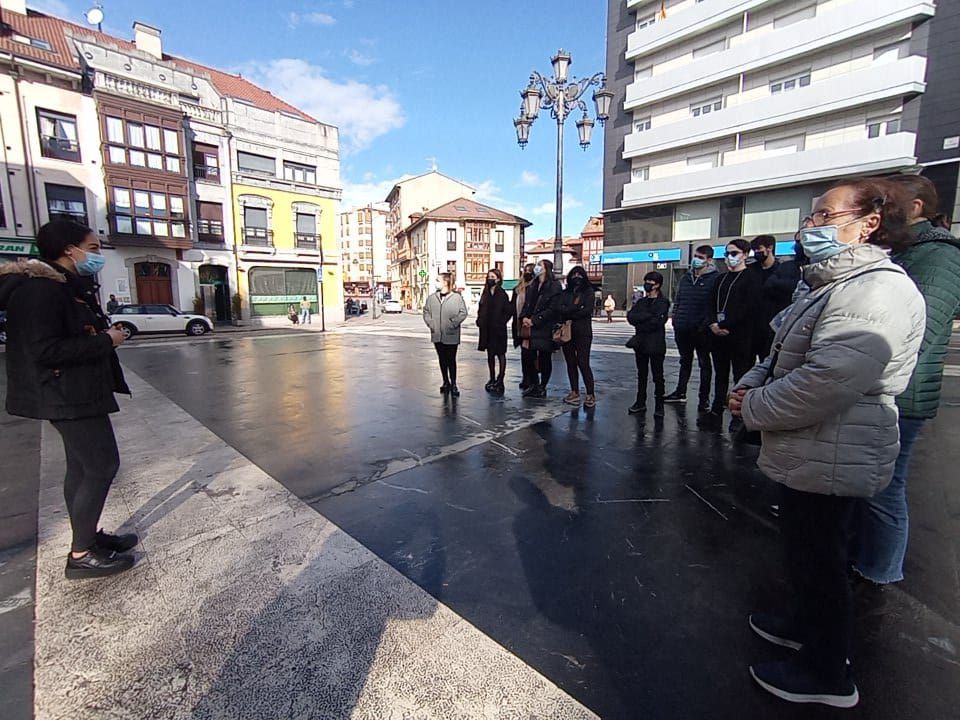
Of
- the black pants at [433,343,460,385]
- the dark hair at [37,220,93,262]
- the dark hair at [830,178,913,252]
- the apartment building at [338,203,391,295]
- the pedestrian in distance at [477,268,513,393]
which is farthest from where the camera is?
the apartment building at [338,203,391,295]

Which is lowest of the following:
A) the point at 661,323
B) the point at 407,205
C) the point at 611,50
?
the point at 661,323

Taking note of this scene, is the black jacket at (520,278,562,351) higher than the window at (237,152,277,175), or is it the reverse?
the window at (237,152,277,175)

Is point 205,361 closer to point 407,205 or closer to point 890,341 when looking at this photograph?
point 890,341

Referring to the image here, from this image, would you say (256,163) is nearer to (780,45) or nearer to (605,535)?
(780,45)

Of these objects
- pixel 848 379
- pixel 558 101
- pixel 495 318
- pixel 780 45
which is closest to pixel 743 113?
pixel 780 45

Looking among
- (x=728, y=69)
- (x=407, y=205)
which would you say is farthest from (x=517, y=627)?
(x=407, y=205)

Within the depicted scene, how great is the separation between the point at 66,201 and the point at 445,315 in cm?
2287

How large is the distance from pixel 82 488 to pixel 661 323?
527cm

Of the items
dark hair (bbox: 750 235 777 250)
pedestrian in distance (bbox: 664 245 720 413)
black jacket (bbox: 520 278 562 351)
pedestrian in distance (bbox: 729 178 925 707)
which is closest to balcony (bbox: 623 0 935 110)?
pedestrian in distance (bbox: 664 245 720 413)

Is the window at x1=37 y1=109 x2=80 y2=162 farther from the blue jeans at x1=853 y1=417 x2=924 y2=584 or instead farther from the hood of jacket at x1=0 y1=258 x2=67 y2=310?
the blue jeans at x1=853 y1=417 x2=924 y2=584

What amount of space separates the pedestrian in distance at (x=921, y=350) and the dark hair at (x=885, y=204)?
0.64 metres

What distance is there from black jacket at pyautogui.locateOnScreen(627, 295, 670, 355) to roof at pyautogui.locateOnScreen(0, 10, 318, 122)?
87.2 feet

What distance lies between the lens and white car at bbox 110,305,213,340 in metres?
17.9

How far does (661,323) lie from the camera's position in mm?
5445
